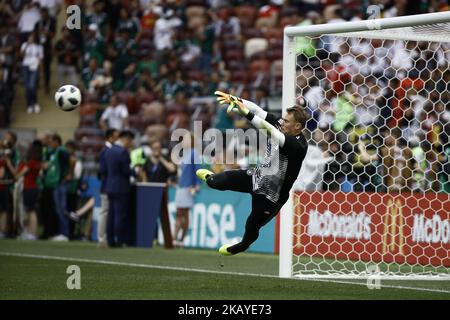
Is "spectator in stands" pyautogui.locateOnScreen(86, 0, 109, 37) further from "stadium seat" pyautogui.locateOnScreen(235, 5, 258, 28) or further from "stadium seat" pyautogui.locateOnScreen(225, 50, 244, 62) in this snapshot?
"stadium seat" pyautogui.locateOnScreen(225, 50, 244, 62)

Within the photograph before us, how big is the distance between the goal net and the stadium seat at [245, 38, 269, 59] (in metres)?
7.25

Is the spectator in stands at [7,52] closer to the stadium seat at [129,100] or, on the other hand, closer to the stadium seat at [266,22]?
the stadium seat at [129,100]

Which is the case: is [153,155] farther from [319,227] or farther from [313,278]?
[313,278]

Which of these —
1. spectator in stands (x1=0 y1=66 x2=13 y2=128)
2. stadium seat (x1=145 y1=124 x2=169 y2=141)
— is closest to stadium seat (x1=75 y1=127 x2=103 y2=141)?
stadium seat (x1=145 y1=124 x2=169 y2=141)

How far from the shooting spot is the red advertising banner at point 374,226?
16.8 meters

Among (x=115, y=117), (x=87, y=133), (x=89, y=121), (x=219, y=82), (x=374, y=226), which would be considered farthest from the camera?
(x=89, y=121)

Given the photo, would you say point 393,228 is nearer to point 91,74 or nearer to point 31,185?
point 31,185

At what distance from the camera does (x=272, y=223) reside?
65.3 feet

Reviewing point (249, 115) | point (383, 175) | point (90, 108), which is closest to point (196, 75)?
point (90, 108)

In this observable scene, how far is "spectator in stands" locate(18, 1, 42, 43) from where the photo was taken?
3133 cm

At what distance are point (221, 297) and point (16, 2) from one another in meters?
24.2

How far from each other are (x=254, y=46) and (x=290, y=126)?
45.1 feet

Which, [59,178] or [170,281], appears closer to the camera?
[170,281]

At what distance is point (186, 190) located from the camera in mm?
21297
